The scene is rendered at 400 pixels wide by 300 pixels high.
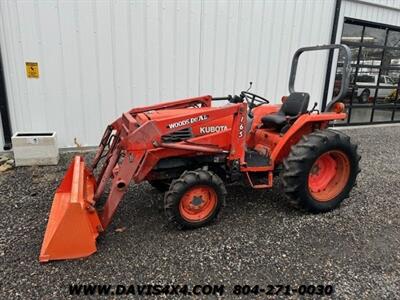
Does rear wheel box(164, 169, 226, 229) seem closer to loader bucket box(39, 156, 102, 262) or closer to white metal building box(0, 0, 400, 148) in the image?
loader bucket box(39, 156, 102, 262)

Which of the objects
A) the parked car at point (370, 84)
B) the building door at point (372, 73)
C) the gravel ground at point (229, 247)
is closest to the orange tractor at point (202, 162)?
the gravel ground at point (229, 247)

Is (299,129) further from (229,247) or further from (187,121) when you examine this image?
(229,247)

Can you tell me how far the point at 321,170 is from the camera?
3.59 m

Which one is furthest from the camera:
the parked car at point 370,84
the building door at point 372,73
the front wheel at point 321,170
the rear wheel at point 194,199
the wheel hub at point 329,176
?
the parked car at point 370,84

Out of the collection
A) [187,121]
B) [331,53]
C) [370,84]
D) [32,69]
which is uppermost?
[331,53]

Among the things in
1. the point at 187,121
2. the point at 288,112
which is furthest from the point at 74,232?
the point at 288,112

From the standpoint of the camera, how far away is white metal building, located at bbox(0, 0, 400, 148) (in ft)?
15.8

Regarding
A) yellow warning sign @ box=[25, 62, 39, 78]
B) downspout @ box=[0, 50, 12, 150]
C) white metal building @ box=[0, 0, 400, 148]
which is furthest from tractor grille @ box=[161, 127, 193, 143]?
downspout @ box=[0, 50, 12, 150]

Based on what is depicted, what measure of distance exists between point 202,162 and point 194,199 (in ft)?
1.46

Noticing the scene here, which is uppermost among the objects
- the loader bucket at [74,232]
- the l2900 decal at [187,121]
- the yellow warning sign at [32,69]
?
the yellow warning sign at [32,69]

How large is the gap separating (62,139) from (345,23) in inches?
259

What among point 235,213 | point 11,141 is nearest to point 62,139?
point 11,141

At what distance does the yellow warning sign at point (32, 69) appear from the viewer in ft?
15.9

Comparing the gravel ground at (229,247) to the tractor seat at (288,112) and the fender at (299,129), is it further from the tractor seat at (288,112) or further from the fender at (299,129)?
the tractor seat at (288,112)
